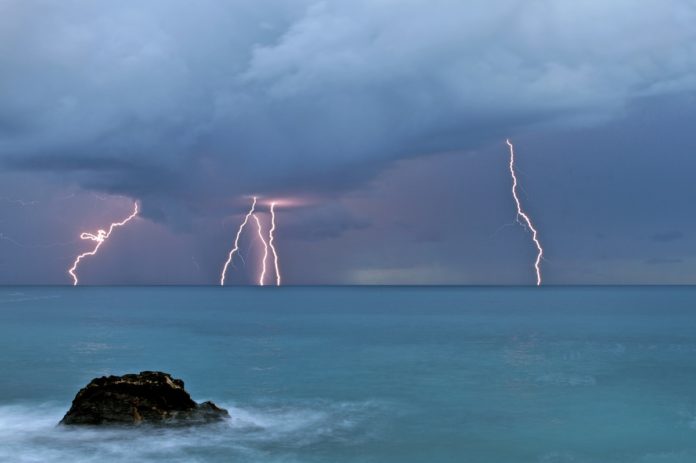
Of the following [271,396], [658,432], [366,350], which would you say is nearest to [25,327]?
[366,350]

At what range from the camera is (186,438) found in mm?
18703

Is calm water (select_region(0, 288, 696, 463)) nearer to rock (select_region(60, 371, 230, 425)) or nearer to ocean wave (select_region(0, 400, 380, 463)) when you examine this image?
ocean wave (select_region(0, 400, 380, 463))

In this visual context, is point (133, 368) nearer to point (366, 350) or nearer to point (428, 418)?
point (366, 350)

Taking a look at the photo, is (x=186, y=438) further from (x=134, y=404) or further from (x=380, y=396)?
(x=380, y=396)

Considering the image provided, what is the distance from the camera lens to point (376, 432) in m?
21.4

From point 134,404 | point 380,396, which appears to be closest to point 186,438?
point 134,404

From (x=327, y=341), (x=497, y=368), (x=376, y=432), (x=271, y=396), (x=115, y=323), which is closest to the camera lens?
(x=376, y=432)

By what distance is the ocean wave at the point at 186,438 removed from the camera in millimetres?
17344

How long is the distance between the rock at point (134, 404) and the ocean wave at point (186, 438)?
0.44m

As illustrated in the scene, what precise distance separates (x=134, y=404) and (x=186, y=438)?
2411 mm

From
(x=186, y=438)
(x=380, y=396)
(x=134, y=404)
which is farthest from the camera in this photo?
(x=380, y=396)

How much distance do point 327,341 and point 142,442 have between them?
40214mm

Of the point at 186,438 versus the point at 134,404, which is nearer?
the point at 186,438

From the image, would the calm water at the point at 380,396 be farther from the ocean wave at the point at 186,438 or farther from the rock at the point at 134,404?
the rock at the point at 134,404
